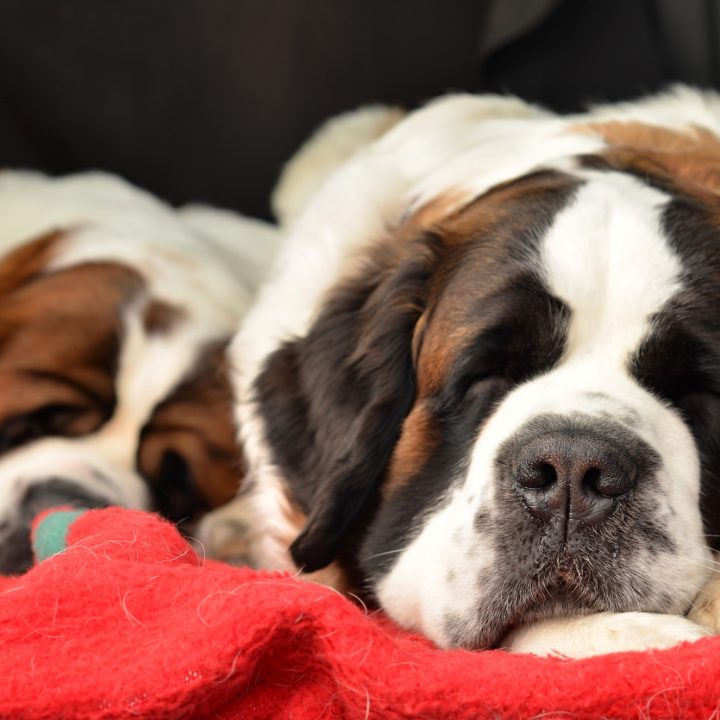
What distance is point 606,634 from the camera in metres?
0.99

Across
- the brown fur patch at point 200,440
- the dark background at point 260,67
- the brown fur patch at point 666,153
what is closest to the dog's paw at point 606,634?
the brown fur patch at point 666,153

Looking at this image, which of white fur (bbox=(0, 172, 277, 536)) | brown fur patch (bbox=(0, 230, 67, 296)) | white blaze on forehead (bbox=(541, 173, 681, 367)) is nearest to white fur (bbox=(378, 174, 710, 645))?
white blaze on forehead (bbox=(541, 173, 681, 367))

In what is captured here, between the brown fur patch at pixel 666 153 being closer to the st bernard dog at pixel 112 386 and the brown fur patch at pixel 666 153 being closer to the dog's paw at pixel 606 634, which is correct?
the dog's paw at pixel 606 634

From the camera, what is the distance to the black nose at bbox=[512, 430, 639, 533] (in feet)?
3.31

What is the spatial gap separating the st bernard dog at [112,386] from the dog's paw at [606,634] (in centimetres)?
71

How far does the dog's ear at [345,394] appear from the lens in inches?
50.7

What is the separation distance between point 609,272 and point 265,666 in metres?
0.57

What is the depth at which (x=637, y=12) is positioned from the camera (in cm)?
233

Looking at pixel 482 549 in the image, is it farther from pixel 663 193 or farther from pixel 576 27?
pixel 576 27

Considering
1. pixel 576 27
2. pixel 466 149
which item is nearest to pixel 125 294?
pixel 466 149

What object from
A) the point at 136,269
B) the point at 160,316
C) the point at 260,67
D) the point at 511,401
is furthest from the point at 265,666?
the point at 260,67

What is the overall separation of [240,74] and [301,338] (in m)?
0.98

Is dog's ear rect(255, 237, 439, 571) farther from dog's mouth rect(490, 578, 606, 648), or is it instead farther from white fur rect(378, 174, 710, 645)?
dog's mouth rect(490, 578, 606, 648)

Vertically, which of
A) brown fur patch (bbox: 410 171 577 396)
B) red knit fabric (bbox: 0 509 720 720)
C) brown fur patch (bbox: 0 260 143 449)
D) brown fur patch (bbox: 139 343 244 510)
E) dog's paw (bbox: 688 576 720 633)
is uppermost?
brown fur patch (bbox: 410 171 577 396)
